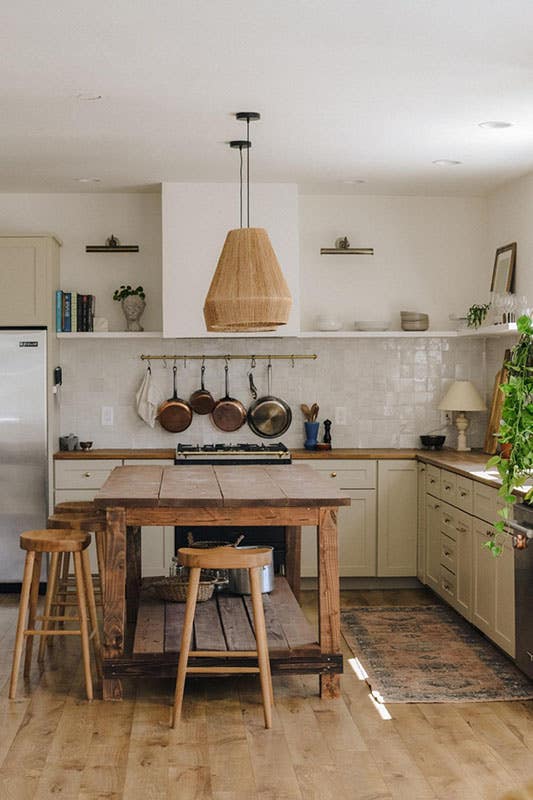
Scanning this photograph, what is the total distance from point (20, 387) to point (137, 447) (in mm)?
1020

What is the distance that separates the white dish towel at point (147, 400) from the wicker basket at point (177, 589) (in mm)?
2032

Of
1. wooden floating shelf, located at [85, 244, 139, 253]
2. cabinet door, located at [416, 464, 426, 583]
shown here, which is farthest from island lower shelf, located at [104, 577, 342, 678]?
wooden floating shelf, located at [85, 244, 139, 253]

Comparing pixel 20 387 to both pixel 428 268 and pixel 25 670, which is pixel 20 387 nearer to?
pixel 25 670

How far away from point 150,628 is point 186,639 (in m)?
0.63

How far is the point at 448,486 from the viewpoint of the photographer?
6.00 m

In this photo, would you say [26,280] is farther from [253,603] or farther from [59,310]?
[253,603]

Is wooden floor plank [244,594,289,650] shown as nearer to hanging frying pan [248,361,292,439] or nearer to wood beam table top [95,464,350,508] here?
wood beam table top [95,464,350,508]

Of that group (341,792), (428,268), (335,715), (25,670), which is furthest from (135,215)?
(341,792)

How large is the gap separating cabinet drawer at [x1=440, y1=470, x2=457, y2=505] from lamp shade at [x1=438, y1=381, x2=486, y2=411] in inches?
35.2

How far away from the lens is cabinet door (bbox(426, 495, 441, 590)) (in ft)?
20.6

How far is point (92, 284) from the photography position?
23.6 ft

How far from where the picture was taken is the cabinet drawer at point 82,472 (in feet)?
22.0

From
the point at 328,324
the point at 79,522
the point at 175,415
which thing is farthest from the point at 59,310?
the point at 79,522

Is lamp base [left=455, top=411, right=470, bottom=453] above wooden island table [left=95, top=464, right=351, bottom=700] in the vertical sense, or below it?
above
